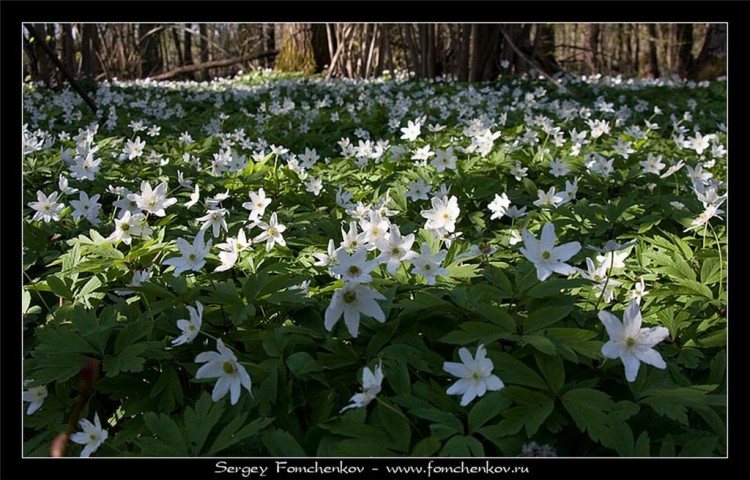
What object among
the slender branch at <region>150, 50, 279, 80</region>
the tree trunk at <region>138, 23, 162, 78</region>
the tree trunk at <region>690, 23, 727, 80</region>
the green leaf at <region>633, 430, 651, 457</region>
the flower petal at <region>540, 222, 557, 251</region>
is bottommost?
the green leaf at <region>633, 430, 651, 457</region>

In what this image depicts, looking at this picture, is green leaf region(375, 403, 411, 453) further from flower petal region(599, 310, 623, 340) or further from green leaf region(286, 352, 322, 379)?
flower petal region(599, 310, 623, 340)

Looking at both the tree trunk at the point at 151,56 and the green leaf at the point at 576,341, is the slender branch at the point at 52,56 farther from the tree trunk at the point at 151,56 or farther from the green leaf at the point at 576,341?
the tree trunk at the point at 151,56

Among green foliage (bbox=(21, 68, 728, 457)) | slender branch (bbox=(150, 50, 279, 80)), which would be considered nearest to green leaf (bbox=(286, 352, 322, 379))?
green foliage (bbox=(21, 68, 728, 457))

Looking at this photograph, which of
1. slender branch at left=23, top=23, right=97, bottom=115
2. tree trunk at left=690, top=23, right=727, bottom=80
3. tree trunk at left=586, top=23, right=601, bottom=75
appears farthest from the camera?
tree trunk at left=586, top=23, right=601, bottom=75

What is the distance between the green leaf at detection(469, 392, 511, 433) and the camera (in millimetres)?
1498

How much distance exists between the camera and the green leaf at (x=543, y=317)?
5.68 feet

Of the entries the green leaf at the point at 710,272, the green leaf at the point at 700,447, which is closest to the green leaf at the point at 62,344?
the green leaf at the point at 700,447

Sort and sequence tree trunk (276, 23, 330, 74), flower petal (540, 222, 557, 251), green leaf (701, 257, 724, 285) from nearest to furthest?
flower petal (540, 222, 557, 251)
green leaf (701, 257, 724, 285)
tree trunk (276, 23, 330, 74)

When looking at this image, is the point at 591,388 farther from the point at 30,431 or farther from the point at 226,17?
the point at 226,17

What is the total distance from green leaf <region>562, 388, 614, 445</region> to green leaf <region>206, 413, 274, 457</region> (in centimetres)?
76

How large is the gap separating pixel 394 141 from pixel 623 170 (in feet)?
7.39

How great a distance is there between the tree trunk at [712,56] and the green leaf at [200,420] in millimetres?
15987

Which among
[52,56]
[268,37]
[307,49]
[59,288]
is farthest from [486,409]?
[268,37]
